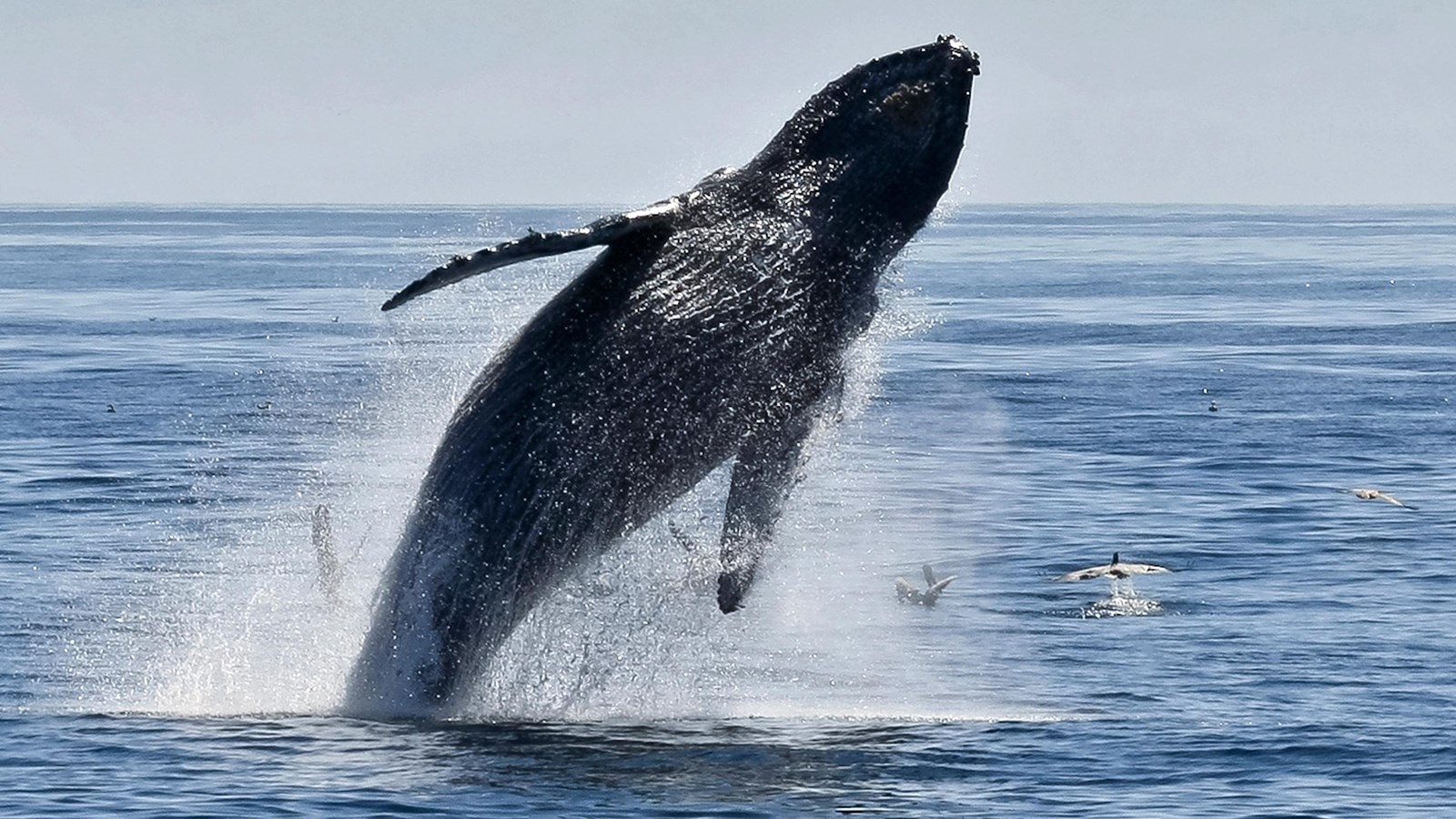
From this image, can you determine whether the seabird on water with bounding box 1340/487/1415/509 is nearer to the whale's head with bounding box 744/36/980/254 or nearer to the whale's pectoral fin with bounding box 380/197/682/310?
the whale's head with bounding box 744/36/980/254

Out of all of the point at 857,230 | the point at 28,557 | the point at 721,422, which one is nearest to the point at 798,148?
the point at 857,230

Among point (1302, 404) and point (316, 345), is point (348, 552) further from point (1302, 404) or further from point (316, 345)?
point (316, 345)

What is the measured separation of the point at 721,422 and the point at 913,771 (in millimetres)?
2663

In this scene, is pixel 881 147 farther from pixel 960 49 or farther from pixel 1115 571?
pixel 1115 571

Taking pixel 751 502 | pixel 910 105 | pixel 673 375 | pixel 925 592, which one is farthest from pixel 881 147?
pixel 925 592

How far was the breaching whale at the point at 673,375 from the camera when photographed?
15805 mm

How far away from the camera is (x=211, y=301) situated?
79.8 meters

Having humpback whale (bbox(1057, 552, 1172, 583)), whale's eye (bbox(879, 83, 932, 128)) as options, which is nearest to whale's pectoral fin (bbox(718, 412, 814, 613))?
whale's eye (bbox(879, 83, 932, 128))

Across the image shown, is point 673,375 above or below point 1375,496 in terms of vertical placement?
above

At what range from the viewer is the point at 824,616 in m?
23.6

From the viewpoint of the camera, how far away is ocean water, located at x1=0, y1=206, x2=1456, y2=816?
626 inches

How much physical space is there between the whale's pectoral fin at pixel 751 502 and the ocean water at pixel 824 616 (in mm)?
826

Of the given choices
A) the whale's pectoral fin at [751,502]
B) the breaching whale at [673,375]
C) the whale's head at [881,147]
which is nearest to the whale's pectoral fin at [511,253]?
the breaching whale at [673,375]

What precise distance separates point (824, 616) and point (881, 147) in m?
8.04
